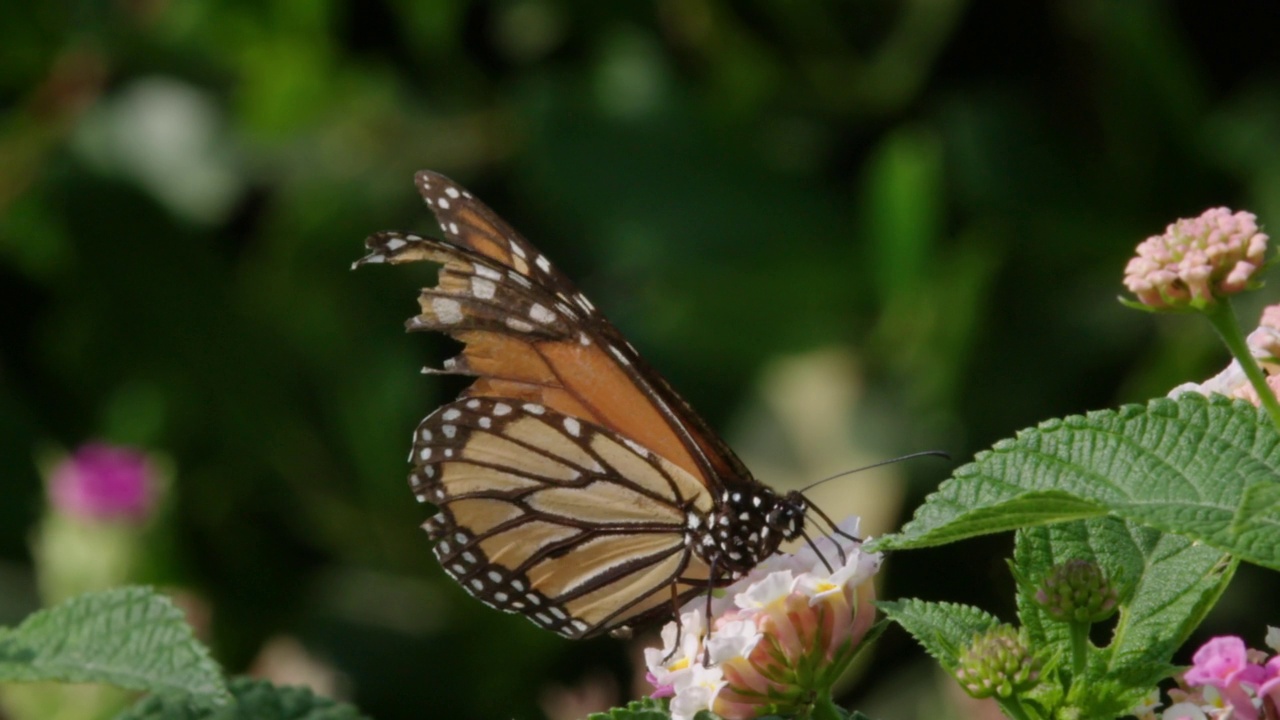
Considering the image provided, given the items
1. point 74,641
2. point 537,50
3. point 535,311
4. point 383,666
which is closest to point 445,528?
point 535,311

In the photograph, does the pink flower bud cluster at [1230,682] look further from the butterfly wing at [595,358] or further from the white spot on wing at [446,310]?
the white spot on wing at [446,310]

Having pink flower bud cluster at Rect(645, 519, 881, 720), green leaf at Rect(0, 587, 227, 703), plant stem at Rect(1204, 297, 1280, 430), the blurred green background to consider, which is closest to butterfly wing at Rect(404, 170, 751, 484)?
pink flower bud cluster at Rect(645, 519, 881, 720)

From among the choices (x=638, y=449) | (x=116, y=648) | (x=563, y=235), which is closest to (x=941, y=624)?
(x=116, y=648)

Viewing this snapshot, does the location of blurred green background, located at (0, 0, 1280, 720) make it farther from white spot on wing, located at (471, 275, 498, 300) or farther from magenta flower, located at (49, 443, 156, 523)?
white spot on wing, located at (471, 275, 498, 300)

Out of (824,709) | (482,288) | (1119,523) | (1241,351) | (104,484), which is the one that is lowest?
(824,709)

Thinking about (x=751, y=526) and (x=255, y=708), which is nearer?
(x=255, y=708)

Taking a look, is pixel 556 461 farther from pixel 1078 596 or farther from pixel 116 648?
pixel 1078 596

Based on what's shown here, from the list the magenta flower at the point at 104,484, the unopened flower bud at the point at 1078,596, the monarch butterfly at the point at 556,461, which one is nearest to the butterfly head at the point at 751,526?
the monarch butterfly at the point at 556,461
